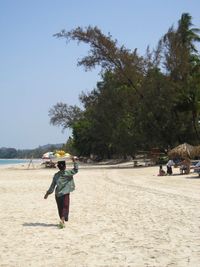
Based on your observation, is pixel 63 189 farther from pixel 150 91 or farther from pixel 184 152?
pixel 150 91

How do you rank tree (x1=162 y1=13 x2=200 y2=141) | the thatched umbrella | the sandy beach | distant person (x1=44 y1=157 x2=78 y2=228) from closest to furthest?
the sandy beach
distant person (x1=44 y1=157 x2=78 y2=228)
the thatched umbrella
tree (x1=162 y1=13 x2=200 y2=141)

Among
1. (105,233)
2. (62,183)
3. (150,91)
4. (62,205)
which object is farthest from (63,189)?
(150,91)

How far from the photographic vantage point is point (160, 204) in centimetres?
1415

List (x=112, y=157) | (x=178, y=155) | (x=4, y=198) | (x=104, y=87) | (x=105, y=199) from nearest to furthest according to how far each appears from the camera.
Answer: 1. (x=105, y=199)
2. (x=4, y=198)
3. (x=178, y=155)
4. (x=104, y=87)
5. (x=112, y=157)

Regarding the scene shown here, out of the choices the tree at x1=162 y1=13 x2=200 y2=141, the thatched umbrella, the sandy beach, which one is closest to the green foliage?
the tree at x1=162 y1=13 x2=200 y2=141

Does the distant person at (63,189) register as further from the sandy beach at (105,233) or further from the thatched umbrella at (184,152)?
the thatched umbrella at (184,152)

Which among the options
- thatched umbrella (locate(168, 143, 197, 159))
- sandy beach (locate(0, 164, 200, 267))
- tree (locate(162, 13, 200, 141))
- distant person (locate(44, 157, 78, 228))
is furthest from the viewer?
tree (locate(162, 13, 200, 141))

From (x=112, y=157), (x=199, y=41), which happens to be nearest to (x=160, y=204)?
(x=199, y=41)

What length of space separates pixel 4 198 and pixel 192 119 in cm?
2825

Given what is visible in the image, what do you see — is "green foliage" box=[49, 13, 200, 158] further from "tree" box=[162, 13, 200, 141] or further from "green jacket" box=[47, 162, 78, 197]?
"green jacket" box=[47, 162, 78, 197]

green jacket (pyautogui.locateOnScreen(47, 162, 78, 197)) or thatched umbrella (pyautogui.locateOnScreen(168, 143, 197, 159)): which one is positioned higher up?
thatched umbrella (pyautogui.locateOnScreen(168, 143, 197, 159))

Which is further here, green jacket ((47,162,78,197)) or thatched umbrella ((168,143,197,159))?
thatched umbrella ((168,143,197,159))

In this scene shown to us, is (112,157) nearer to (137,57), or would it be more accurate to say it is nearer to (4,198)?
(137,57)

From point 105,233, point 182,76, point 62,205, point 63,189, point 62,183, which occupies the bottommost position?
point 105,233
